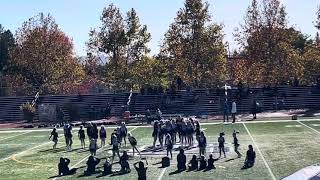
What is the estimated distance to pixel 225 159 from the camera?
24469 mm

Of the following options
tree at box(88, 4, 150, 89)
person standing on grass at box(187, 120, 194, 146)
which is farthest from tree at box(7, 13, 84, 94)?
person standing on grass at box(187, 120, 194, 146)

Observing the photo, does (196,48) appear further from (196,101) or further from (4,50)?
(4,50)

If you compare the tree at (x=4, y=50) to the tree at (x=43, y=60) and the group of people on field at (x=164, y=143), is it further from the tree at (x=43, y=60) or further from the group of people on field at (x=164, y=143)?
the group of people on field at (x=164, y=143)

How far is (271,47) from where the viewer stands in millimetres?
64188

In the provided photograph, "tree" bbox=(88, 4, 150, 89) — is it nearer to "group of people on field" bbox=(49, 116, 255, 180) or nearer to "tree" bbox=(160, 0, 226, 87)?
"tree" bbox=(160, 0, 226, 87)

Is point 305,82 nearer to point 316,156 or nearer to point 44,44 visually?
point 44,44

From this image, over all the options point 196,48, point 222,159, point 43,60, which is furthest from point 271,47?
point 222,159

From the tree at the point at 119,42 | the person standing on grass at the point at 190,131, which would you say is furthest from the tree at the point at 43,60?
the person standing on grass at the point at 190,131

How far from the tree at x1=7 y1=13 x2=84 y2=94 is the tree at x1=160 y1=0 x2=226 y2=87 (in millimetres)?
14674

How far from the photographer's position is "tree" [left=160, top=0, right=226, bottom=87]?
61.1 m

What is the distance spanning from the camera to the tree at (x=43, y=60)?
6775 cm

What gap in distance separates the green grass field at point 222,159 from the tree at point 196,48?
65.7 ft

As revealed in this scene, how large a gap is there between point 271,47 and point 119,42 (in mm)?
17941

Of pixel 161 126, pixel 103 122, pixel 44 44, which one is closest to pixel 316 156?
pixel 161 126
